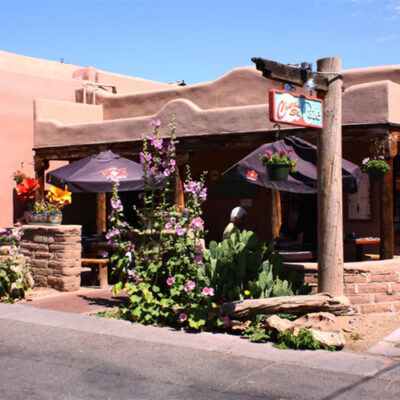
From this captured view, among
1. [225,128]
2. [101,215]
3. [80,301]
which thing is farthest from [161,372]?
[101,215]

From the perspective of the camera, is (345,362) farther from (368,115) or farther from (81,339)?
(368,115)

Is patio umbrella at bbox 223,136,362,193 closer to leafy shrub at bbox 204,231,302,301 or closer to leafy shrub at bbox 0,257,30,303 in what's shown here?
leafy shrub at bbox 204,231,302,301

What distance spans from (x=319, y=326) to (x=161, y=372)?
7.20 feet

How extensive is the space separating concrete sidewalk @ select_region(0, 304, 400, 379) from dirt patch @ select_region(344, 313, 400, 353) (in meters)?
0.44

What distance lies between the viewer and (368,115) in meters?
11.1

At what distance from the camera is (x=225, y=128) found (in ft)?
43.0

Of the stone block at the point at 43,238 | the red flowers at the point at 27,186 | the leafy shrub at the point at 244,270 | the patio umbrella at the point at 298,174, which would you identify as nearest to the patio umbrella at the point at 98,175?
the stone block at the point at 43,238

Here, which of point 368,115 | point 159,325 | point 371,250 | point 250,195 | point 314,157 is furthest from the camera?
point 250,195

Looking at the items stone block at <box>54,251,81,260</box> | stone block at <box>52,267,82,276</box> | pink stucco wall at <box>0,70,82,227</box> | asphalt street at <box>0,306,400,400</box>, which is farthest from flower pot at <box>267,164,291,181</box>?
pink stucco wall at <box>0,70,82,227</box>

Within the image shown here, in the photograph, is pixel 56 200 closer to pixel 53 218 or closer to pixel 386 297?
pixel 53 218

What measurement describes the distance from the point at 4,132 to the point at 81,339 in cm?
1109

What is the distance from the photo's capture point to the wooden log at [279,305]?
741 centimetres

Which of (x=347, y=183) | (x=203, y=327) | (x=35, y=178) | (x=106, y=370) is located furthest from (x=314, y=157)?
(x=35, y=178)

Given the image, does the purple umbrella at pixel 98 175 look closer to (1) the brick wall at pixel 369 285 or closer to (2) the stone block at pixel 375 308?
(1) the brick wall at pixel 369 285
